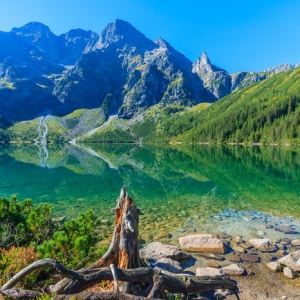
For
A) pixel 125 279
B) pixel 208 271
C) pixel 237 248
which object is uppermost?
pixel 125 279

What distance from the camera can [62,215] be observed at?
23.4 m

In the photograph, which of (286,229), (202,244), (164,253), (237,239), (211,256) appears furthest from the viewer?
(286,229)

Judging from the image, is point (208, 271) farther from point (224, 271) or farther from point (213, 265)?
point (213, 265)

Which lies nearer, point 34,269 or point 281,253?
point 34,269

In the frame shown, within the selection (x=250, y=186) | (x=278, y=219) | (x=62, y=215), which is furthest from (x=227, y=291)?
(x=250, y=186)

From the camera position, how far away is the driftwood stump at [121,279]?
242 inches

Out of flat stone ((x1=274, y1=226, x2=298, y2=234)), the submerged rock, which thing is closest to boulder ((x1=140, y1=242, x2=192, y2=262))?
the submerged rock

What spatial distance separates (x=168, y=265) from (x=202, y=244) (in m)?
3.83

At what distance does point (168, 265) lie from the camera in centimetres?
1206

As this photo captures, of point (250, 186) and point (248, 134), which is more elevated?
point (248, 134)

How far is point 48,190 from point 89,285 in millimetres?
32051

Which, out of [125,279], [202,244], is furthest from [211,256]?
[125,279]

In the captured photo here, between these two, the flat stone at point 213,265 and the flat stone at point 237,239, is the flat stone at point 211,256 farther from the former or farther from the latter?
the flat stone at point 237,239

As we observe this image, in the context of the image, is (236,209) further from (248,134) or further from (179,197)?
(248,134)
